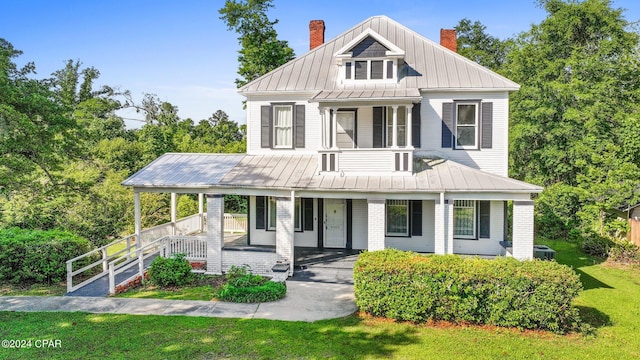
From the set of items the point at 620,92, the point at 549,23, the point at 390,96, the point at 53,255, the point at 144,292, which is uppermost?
the point at 549,23

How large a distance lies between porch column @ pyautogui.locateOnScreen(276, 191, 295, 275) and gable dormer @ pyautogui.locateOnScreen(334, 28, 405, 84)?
5.55 meters

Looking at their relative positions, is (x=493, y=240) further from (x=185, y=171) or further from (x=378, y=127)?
(x=185, y=171)

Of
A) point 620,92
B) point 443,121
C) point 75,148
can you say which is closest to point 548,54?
point 620,92

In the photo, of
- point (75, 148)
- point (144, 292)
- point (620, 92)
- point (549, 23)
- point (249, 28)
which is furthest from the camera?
point (249, 28)

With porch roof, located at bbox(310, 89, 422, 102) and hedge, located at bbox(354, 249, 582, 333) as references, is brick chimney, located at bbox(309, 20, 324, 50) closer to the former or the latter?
porch roof, located at bbox(310, 89, 422, 102)

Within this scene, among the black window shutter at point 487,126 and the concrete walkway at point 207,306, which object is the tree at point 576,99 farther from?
the concrete walkway at point 207,306

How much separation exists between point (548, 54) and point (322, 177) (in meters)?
19.7

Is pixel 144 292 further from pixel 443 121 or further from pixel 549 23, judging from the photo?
pixel 549 23

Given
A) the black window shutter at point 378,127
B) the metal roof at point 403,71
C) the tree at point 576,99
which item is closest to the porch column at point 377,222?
the black window shutter at point 378,127

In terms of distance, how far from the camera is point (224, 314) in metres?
9.59

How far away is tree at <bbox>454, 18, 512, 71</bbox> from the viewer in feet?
127

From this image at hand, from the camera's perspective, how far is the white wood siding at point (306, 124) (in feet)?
51.6

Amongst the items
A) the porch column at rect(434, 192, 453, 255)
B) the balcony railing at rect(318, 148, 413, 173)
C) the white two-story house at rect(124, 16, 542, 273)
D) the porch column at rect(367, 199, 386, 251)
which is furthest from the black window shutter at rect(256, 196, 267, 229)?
the porch column at rect(434, 192, 453, 255)

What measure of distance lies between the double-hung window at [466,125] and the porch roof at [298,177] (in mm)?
1181
